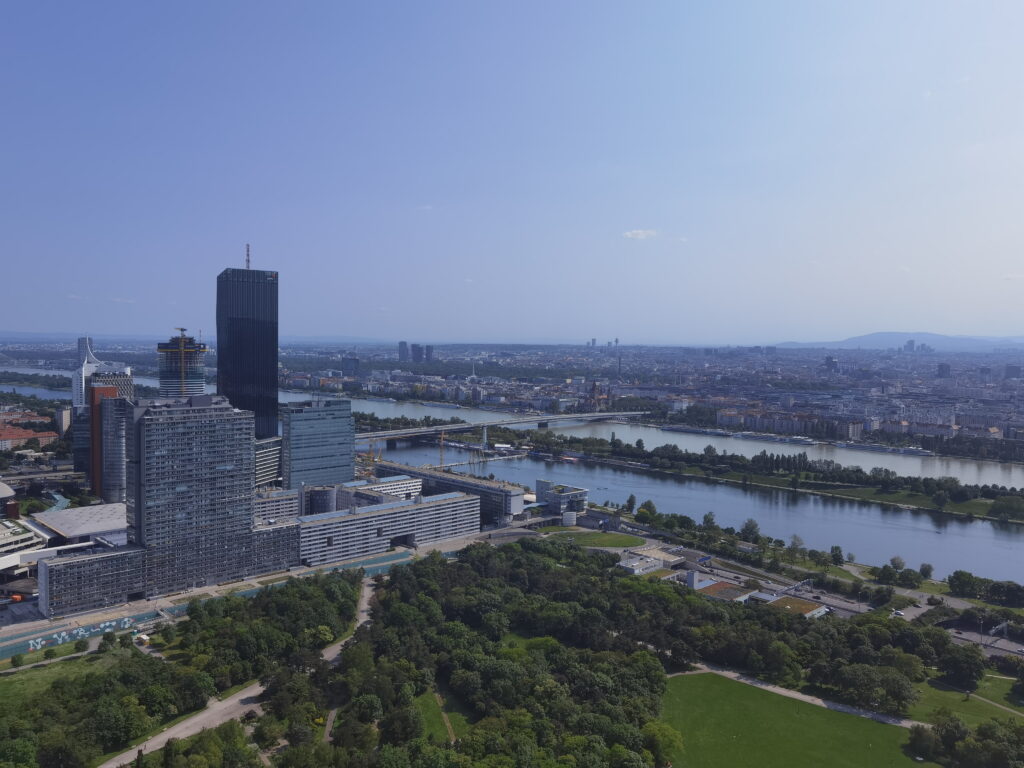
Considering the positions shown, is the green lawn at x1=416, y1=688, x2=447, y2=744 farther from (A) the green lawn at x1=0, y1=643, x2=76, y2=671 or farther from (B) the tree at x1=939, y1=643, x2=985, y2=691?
(B) the tree at x1=939, y1=643, x2=985, y2=691

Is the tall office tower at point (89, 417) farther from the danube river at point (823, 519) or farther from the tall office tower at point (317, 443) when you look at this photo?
the danube river at point (823, 519)

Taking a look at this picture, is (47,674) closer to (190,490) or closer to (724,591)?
(190,490)

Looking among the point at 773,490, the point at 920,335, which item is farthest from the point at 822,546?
the point at 920,335

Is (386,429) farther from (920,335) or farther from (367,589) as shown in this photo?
(920,335)

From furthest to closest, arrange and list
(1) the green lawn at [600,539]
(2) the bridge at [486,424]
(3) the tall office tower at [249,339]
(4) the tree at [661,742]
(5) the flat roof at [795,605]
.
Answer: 1. (2) the bridge at [486,424]
2. (3) the tall office tower at [249,339]
3. (1) the green lawn at [600,539]
4. (5) the flat roof at [795,605]
5. (4) the tree at [661,742]

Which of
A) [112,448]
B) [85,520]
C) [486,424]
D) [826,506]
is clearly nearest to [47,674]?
[85,520]

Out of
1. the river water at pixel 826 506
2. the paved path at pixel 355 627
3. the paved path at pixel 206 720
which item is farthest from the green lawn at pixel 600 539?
the paved path at pixel 206 720
